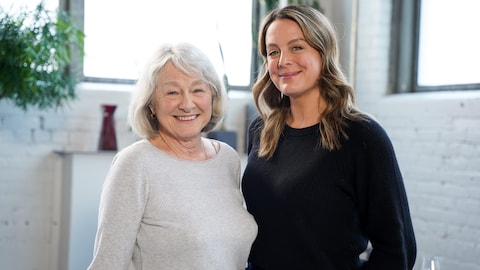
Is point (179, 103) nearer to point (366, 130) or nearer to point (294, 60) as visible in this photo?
point (294, 60)

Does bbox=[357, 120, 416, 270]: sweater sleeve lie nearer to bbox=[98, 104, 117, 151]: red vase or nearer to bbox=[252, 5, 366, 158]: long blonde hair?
bbox=[252, 5, 366, 158]: long blonde hair

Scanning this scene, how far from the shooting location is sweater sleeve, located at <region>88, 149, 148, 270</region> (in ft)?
5.54

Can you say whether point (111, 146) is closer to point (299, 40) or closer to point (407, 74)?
point (407, 74)

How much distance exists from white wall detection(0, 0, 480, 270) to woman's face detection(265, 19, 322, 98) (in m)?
1.65

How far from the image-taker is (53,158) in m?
3.75

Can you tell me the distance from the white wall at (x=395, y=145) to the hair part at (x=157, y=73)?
181 cm

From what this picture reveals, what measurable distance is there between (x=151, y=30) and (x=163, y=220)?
2.53 m

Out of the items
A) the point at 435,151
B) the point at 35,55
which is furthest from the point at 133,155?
the point at 435,151

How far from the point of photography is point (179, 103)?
186 cm

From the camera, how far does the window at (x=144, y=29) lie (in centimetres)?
396

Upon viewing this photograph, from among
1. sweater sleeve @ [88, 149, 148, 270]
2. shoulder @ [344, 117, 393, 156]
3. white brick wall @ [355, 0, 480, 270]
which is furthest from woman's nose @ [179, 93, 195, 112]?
white brick wall @ [355, 0, 480, 270]

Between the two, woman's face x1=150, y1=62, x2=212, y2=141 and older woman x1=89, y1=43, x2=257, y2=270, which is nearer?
older woman x1=89, y1=43, x2=257, y2=270

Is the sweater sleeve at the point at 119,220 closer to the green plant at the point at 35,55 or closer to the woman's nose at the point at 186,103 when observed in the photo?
the woman's nose at the point at 186,103

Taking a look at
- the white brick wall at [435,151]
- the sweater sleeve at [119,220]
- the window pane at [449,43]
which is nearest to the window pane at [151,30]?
the white brick wall at [435,151]
